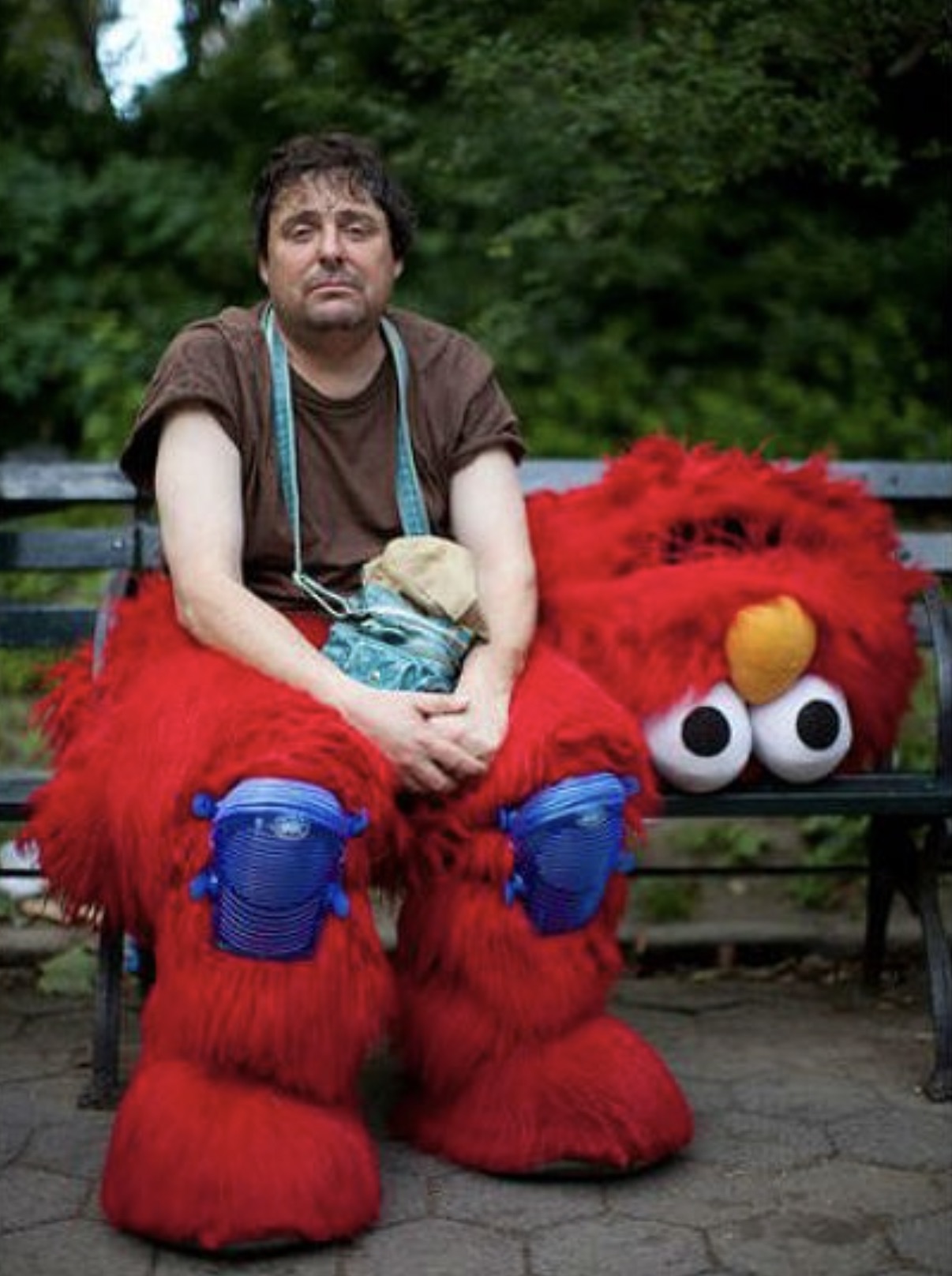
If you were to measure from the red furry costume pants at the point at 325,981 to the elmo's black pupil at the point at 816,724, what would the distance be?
47 centimetres

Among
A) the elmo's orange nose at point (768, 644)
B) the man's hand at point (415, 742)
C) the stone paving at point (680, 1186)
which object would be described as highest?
the elmo's orange nose at point (768, 644)

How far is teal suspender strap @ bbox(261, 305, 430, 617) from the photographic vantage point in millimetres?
3297

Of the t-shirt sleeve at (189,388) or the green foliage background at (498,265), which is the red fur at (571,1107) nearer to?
the t-shirt sleeve at (189,388)

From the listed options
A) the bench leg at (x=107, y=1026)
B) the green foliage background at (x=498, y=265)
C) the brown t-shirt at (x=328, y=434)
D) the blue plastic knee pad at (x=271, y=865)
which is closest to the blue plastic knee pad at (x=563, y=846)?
the blue plastic knee pad at (x=271, y=865)

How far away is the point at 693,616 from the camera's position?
335 centimetres

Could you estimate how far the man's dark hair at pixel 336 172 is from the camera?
3.33 meters

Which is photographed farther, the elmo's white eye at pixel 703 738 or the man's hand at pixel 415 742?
the elmo's white eye at pixel 703 738

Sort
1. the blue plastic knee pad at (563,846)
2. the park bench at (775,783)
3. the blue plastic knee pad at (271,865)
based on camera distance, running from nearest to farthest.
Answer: the blue plastic knee pad at (271,865) < the blue plastic knee pad at (563,846) < the park bench at (775,783)

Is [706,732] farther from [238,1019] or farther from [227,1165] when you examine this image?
[227,1165]

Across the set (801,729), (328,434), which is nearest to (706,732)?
(801,729)

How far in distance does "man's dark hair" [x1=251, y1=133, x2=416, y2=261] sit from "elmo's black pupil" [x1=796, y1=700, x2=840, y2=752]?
109cm

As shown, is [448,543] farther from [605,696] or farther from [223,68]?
[223,68]

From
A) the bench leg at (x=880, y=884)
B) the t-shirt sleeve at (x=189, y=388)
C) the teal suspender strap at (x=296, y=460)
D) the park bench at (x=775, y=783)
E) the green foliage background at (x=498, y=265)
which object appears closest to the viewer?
the t-shirt sleeve at (x=189, y=388)

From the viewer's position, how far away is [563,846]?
2.91 m
